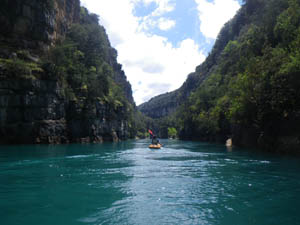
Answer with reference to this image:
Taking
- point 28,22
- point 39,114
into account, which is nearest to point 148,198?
point 39,114

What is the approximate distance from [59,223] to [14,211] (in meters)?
2.07

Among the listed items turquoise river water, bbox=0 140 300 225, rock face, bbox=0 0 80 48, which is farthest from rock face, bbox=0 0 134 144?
turquoise river water, bbox=0 140 300 225

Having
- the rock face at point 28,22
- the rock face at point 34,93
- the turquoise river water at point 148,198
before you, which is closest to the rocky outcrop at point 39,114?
the rock face at point 34,93

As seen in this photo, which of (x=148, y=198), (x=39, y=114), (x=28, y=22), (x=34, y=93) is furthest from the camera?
(x=28, y=22)

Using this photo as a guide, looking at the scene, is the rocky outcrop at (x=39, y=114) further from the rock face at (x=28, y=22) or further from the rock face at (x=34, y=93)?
the rock face at (x=28, y=22)

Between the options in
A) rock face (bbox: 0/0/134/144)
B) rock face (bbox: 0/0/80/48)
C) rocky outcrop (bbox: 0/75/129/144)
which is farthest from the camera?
rock face (bbox: 0/0/80/48)

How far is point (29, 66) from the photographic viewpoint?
48.1m

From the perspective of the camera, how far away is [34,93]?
46938mm

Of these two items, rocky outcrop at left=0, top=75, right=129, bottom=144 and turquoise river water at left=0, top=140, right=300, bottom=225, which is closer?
turquoise river water at left=0, top=140, right=300, bottom=225

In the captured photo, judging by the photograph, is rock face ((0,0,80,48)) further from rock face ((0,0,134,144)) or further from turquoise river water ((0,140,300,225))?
turquoise river water ((0,140,300,225))

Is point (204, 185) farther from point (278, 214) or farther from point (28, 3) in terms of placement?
point (28, 3)

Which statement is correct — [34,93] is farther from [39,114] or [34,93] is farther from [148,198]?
[148,198]

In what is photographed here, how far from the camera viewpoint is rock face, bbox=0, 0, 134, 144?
44.5m

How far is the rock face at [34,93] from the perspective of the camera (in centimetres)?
4453
